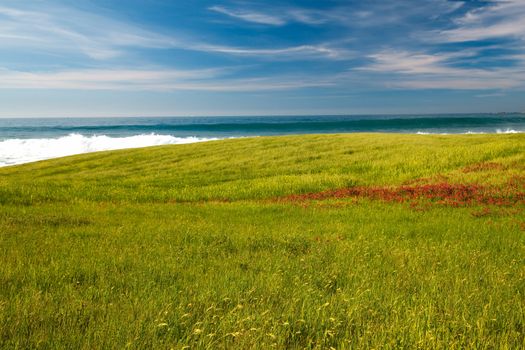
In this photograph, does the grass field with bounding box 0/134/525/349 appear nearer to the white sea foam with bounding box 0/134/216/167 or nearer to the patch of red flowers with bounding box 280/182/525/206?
the patch of red flowers with bounding box 280/182/525/206

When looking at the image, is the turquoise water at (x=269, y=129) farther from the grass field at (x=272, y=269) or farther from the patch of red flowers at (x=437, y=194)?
the grass field at (x=272, y=269)

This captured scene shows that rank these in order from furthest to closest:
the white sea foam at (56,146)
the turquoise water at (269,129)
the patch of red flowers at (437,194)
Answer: the turquoise water at (269,129), the white sea foam at (56,146), the patch of red flowers at (437,194)

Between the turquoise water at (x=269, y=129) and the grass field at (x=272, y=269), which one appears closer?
the grass field at (x=272, y=269)

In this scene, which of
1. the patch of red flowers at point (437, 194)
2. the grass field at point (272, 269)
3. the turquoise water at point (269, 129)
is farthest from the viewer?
the turquoise water at point (269, 129)

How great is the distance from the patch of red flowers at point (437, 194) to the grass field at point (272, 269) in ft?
0.32

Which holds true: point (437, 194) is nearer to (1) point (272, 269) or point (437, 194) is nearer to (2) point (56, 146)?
(1) point (272, 269)

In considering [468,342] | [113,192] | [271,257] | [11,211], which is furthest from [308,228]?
[113,192]

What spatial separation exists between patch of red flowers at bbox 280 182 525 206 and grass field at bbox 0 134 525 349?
0.32 ft

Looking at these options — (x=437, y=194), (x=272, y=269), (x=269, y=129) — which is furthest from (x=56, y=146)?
(x=272, y=269)

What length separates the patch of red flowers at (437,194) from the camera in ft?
53.6

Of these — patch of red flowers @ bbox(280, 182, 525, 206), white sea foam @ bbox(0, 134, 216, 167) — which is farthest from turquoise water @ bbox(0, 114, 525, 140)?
patch of red flowers @ bbox(280, 182, 525, 206)

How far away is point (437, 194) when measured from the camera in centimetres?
1756

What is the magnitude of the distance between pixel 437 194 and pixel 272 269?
13389 millimetres

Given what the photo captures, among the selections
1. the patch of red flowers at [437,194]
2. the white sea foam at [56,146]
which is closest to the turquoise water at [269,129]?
the white sea foam at [56,146]
